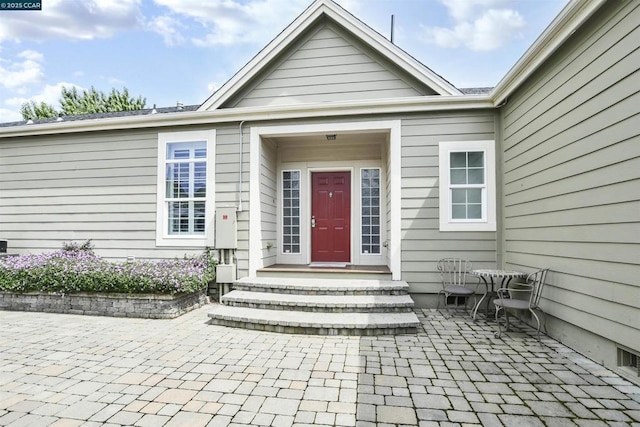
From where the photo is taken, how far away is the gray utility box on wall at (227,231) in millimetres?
5672

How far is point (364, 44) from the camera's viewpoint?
5.56 meters

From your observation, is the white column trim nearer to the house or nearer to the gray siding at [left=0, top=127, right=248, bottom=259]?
the house

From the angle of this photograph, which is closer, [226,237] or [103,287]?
[103,287]

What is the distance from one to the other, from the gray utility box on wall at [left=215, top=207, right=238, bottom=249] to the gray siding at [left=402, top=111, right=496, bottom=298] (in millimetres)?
2830

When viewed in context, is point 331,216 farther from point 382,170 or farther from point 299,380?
point 299,380

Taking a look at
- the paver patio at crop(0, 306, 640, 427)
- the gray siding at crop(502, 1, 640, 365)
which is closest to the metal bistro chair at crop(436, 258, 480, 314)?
the gray siding at crop(502, 1, 640, 365)

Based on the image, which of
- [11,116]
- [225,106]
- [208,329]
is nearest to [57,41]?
[225,106]

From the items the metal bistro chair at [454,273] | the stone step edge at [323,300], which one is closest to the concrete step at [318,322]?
the stone step edge at [323,300]

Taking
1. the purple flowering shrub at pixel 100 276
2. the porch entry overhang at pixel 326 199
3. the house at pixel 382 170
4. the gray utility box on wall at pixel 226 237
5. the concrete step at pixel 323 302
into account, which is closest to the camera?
the house at pixel 382 170

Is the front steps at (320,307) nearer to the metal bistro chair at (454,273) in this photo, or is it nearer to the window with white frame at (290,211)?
the metal bistro chair at (454,273)

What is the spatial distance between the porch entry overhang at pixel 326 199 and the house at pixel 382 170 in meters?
0.03

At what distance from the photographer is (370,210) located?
6680 mm

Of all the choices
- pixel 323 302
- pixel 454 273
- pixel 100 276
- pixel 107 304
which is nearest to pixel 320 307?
pixel 323 302

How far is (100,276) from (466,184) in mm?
5815
